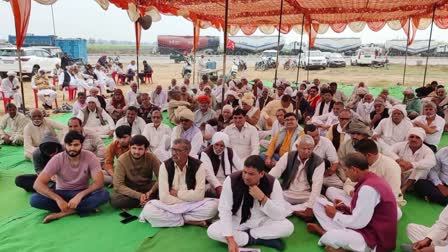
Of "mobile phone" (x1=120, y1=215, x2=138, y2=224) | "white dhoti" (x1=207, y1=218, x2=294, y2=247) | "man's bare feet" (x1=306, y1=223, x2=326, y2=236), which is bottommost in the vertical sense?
"mobile phone" (x1=120, y1=215, x2=138, y2=224)

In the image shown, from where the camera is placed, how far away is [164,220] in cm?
324

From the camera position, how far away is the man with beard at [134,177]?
3.54 metres

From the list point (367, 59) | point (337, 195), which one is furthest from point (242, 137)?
point (367, 59)

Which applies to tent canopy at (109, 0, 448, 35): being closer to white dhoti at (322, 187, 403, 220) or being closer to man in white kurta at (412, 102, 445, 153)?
man in white kurta at (412, 102, 445, 153)

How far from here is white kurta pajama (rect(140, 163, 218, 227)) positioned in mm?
3230

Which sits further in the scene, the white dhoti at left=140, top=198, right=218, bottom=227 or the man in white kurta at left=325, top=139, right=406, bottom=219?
the white dhoti at left=140, top=198, right=218, bottom=227

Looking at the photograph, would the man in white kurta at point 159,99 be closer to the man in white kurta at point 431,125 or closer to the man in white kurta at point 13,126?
the man in white kurta at point 13,126

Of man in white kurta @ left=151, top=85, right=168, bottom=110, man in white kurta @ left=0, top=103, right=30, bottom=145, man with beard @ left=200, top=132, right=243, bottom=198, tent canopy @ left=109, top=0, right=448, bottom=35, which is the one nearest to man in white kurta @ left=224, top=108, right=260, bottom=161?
man with beard @ left=200, top=132, right=243, bottom=198

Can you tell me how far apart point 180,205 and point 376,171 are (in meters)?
1.88

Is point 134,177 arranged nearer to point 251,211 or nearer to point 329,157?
point 251,211

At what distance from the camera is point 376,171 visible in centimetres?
332

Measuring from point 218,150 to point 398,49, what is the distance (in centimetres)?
3820

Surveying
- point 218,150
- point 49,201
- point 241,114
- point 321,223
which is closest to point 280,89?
point 241,114

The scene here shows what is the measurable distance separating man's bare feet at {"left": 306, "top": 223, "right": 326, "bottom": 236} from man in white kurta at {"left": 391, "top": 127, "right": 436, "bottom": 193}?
4.69 feet
